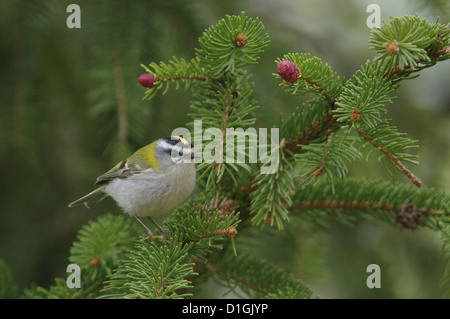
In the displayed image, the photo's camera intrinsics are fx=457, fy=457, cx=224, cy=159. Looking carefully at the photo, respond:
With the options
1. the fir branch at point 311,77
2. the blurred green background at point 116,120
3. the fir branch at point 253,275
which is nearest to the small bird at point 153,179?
the blurred green background at point 116,120

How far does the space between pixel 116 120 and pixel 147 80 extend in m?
0.71

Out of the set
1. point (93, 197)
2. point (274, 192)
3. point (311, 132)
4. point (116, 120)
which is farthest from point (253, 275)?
point (93, 197)

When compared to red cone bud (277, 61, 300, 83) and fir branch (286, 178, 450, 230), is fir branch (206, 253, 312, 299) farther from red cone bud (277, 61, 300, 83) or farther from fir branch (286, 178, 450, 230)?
red cone bud (277, 61, 300, 83)

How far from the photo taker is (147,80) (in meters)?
1.33

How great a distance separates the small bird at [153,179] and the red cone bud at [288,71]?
2.04 ft

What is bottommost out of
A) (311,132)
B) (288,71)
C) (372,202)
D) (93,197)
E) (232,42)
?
(372,202)

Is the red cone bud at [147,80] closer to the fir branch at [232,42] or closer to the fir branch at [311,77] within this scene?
the fir branch at [232,42]

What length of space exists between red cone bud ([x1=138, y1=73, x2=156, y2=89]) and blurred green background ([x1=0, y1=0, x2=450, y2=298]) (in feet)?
1.98

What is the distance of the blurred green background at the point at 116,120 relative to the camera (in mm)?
1973

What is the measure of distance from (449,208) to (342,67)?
4.91 ft

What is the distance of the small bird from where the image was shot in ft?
6.02

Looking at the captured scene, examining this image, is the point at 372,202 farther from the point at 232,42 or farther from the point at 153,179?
the point at 153,179

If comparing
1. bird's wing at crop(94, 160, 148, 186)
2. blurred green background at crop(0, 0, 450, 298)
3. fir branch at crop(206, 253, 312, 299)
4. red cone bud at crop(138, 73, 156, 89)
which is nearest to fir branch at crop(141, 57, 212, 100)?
red cone bud at crop(138, 73, 156, 89)

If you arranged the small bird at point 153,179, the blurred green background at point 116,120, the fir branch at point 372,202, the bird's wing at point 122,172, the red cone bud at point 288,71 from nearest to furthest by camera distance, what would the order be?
the red cone bud at point 288,71
the fir branch at point 372,202
the small bird at point 153,179
the blurred green background at point 116,120
the bird's wing at point 122,172
